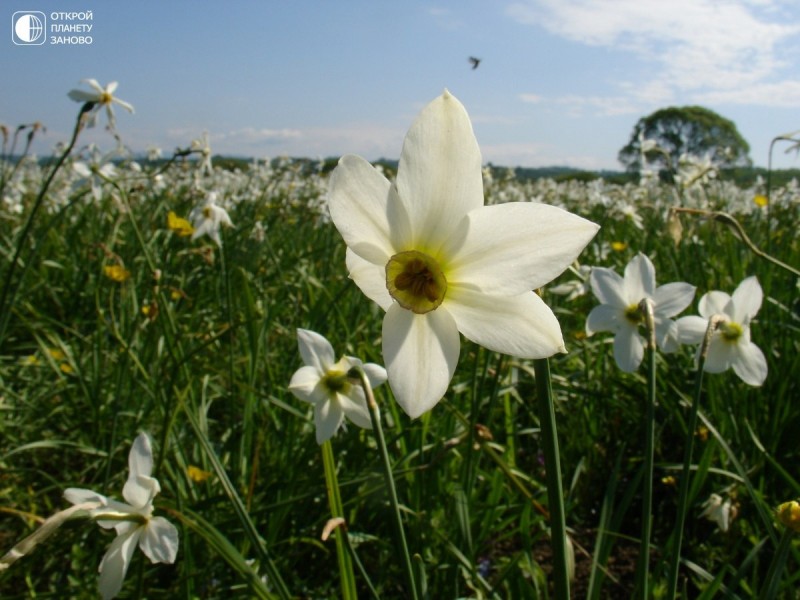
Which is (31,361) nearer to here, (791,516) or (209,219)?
(209,219)

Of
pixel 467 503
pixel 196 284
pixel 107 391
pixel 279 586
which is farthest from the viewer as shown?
pixel 196 284

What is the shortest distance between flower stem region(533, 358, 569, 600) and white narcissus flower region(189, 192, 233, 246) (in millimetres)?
2882

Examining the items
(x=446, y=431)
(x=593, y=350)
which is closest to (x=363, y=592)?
(x=446, y=431)

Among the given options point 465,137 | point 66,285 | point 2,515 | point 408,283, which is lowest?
point 2,515

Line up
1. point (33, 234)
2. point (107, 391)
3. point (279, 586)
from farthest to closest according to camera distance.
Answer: point (33, 234), point (107, 391), point (279, 586)

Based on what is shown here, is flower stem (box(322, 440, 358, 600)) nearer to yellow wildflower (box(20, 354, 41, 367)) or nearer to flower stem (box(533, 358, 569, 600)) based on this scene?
flower stem (box(533, 358, 569, 600))

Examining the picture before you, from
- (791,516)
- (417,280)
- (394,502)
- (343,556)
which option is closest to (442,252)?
(417,280)

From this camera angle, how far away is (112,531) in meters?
1.96

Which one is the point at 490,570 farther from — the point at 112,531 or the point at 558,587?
the point at 558,587

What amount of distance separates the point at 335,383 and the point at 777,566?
90 cm

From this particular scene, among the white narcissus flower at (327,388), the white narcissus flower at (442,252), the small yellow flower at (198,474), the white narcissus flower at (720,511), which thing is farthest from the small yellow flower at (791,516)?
the small yellow flower at (198,474)

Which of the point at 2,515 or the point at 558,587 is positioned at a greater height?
the point at 558,587

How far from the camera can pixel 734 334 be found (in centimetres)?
168

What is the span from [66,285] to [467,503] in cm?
357
